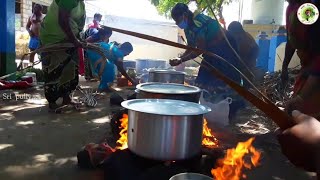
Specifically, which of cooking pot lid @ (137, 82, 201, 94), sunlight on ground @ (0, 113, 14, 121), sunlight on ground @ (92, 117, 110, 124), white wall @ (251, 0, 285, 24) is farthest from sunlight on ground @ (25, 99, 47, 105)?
white wall @ (251, 0, 285, 24)

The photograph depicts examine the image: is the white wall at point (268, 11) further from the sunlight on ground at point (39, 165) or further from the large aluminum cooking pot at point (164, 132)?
the large aluminum cooking pot at point (164, 132)

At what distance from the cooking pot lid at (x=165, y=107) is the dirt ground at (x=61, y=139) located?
90 centimetres

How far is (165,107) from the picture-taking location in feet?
8.86

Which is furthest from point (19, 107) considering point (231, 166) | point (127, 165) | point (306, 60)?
point (306, 60)

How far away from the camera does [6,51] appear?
8.09 metres

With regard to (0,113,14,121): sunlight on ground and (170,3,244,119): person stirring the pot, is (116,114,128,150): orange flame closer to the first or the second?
(170,3,244,119): person stirring the pot

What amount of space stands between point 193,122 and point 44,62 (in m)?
3.73

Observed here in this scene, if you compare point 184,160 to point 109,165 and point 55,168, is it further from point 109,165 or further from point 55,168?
point 55,168

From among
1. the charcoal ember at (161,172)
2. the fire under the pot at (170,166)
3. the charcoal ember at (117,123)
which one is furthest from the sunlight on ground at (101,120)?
the charcoal ember at (161,172)

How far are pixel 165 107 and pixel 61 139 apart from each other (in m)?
2.07

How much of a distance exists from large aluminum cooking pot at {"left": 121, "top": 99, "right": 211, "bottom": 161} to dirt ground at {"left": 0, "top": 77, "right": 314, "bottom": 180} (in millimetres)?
907

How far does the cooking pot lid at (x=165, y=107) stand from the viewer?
2.50m

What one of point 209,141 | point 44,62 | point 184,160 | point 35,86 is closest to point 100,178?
point 184,160

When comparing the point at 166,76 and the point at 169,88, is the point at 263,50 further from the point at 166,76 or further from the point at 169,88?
the point at 169,88
